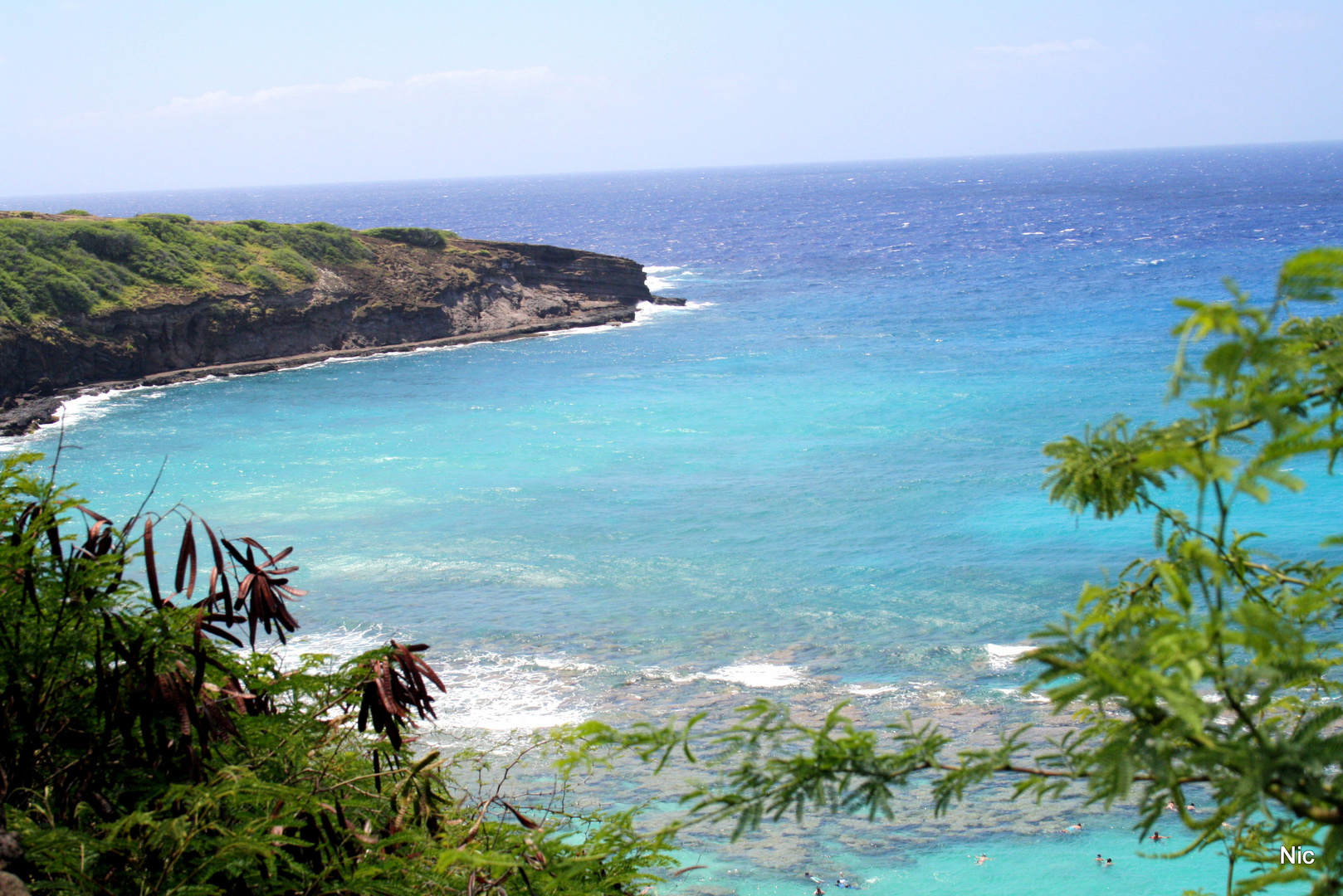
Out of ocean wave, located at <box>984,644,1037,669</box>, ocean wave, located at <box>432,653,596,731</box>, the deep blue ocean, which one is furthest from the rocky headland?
ocean wave, located at <box>984,644,1037,669</box>

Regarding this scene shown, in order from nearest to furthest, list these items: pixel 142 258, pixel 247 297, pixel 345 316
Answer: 1. pixel 142 258
2. pixel 247 297
3. pixel 345 316

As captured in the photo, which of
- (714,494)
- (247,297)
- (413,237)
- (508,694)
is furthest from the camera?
(413,237)

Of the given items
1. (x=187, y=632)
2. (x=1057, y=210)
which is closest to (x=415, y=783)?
(x=187, y=632)

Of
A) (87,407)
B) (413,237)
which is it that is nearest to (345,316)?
(413,237)

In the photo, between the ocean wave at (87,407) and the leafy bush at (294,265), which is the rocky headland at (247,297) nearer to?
the leafy bush at (294,265)

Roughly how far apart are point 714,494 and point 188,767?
23.3 m

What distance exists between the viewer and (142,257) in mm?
47750

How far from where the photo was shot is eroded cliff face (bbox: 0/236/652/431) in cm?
4159

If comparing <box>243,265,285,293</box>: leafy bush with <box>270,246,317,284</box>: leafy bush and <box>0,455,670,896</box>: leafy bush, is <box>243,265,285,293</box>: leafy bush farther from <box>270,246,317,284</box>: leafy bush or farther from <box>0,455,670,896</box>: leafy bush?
<box>0,455,670,896</box>: leafy bush

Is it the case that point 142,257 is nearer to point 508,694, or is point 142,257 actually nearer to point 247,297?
point 247,297

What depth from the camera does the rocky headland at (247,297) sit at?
1646 inches

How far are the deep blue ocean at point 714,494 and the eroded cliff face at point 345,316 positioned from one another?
2804 mm

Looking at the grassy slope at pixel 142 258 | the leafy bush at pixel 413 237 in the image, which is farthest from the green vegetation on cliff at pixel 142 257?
the leafy bush at pixel 413 237

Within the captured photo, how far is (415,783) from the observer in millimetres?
5332
